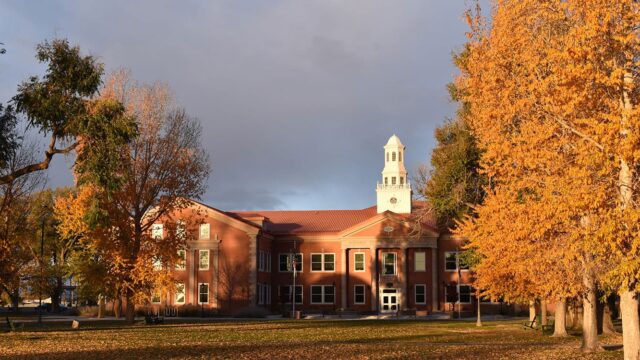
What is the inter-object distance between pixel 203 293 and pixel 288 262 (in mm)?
10769

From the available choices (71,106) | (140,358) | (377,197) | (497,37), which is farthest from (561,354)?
(377,197)

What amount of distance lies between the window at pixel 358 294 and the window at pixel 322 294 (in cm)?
241

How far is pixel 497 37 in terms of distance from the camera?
78.8ft

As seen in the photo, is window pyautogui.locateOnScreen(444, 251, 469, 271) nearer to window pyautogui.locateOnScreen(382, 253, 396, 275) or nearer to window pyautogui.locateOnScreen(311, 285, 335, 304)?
window pyautogui.locateOnScreen(382, 253, 396, 275)

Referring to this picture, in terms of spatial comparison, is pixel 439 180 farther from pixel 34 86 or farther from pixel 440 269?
pixel 440 269

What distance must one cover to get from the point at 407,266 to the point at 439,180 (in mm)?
33982

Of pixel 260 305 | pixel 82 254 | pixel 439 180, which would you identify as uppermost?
pixel 439 180

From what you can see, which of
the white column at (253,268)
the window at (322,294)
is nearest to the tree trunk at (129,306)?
the white column at (253,268)

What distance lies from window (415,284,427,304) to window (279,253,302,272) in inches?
515

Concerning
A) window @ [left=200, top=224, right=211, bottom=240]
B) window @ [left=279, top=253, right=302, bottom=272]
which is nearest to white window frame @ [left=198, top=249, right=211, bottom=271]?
window @ [left=200, top=224, right=211, bottom=240]

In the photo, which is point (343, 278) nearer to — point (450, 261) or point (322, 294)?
point (322, 294)

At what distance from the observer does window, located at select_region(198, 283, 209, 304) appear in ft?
259

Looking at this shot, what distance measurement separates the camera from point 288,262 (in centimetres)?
8531

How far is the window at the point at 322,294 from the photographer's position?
83.4 metres
